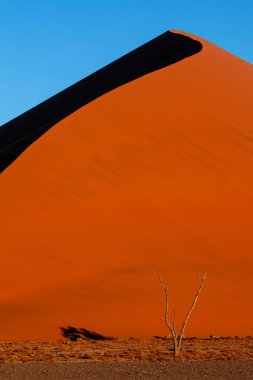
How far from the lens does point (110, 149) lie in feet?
71.5

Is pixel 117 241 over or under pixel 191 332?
over

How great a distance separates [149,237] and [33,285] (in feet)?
12.0

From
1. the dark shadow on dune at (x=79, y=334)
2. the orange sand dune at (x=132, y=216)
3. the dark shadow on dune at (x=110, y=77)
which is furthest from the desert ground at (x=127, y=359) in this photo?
the dark shadow on dune at (x=110, y=77)

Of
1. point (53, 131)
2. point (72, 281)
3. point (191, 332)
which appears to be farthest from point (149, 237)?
point (53, 131)

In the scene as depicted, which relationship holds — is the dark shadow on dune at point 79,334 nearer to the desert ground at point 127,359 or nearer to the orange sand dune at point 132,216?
the orange sand dune at point 132,216

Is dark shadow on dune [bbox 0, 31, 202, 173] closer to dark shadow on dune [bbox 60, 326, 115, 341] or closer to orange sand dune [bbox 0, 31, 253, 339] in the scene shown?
orange sand dune [bbox 0, 31, 253, 339]

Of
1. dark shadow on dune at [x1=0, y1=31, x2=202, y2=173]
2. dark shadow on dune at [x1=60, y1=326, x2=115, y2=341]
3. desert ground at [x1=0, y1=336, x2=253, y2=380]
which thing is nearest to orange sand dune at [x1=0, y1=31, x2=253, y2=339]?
dark shadow on dune at [x1=60, y1=326, x2=115, y2=341]

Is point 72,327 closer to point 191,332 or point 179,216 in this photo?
point 191,332

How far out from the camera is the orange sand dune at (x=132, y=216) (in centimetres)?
1542

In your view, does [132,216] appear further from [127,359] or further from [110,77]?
[110,77]

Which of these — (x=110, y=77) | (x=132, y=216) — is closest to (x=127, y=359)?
(x=132, y=216)

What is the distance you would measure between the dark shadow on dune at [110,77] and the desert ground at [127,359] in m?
14.8

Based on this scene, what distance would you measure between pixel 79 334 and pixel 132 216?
5497 mm

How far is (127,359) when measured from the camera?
38.2 feet
